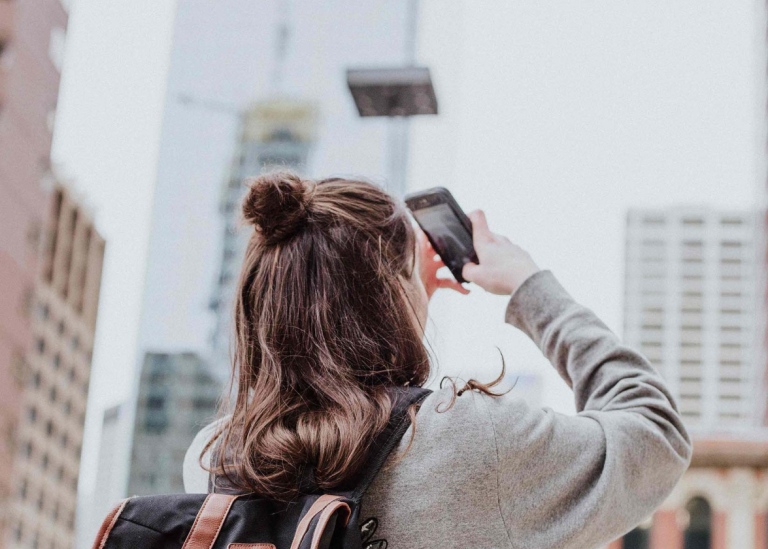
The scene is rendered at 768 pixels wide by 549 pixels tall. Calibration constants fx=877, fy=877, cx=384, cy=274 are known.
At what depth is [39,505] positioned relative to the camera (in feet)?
139

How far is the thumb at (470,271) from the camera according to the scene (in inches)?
38.7

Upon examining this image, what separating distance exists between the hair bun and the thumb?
8.8 inches

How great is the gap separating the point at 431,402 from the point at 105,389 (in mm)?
1915

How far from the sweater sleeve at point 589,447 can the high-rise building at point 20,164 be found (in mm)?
23366

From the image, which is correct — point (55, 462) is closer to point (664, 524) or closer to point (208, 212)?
point (664, 524)

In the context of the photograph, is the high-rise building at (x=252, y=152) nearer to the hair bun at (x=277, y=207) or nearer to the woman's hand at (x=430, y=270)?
the woman's hand at (x=430, y=270)

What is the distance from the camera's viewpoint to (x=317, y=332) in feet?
2.64

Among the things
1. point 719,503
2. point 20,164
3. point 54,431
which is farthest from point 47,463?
point 719,503

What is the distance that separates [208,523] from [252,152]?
6.61 ft

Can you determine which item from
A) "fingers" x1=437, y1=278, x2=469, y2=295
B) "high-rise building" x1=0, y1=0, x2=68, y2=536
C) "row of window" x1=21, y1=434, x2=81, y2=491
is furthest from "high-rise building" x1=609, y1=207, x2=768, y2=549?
"fingers" x1=437, y1=278, x2=469, y2=295

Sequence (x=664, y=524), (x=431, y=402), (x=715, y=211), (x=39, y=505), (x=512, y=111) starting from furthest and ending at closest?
(x=715, y=211) → (x=39, y=505) → (x=664, y=524) → (x=512, y=111) → (x=431, y=402)

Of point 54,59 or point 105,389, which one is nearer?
point 105,389

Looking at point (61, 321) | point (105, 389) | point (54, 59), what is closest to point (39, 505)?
point (61, 321)

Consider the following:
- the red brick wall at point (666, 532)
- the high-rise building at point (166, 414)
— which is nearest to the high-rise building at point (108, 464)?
the high-rise building at point (166, 414)
